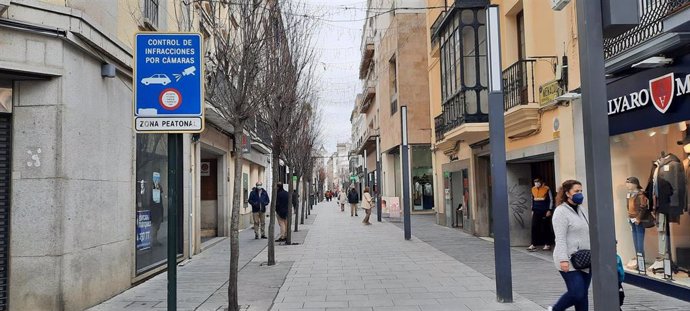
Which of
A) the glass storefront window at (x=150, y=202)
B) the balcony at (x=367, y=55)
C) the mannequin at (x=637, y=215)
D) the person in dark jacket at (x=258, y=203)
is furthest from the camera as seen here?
the balcony at (x=367, y=55)

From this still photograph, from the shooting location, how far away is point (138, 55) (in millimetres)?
4664

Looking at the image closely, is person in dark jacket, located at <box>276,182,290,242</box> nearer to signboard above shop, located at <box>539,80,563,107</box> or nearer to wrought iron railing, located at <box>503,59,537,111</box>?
wrought iron railing, located at <box>503,59,537,111</box>

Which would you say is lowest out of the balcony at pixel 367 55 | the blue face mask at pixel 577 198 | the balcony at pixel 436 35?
the blue face mask at pixel 577 198

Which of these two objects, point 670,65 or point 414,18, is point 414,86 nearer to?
point 414,18

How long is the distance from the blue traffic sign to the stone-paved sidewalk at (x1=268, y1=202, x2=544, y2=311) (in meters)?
Result: 3.71

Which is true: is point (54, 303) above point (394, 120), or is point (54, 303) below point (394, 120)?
below

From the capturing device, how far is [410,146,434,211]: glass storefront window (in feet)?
105

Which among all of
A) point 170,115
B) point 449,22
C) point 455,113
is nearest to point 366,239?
point 455,113

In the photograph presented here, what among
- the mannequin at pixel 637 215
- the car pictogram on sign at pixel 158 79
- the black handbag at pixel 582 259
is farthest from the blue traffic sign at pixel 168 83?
the mannequin at pixel 637 215

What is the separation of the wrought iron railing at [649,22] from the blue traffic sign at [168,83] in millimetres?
5568

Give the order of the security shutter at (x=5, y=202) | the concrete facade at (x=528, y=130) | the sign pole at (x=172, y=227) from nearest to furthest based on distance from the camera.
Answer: the sign pole at (x=172, y=227) < the security shutter at (x=5, y=202) < the concrete facade at (x=528, y=130)

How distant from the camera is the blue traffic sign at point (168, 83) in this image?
15.2 ft

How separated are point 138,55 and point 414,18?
28485 mm

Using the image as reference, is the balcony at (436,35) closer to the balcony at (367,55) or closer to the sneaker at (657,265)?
the sneaker at (657,265)
